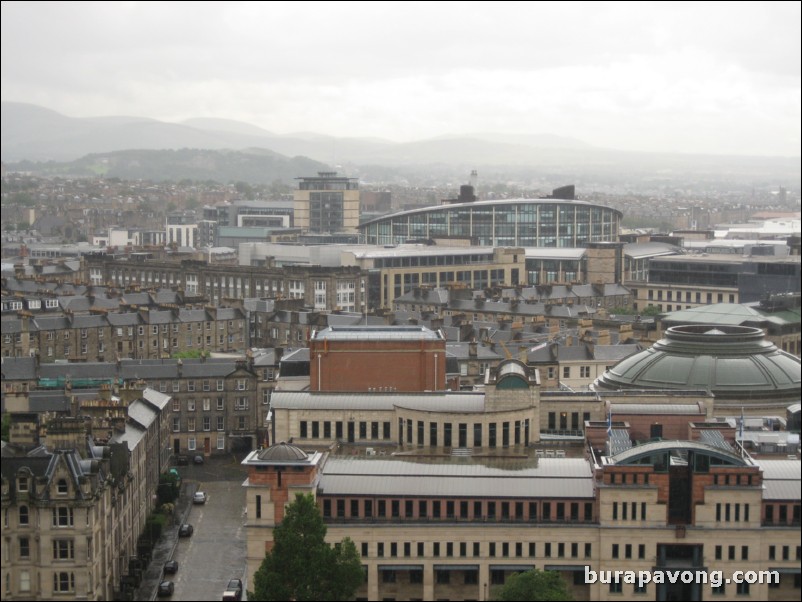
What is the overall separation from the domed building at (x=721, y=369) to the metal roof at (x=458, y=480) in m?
15.6

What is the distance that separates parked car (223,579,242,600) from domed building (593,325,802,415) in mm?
26619

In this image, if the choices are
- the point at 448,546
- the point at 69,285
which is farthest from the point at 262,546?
the point at 69,285

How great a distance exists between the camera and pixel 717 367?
81812 mm

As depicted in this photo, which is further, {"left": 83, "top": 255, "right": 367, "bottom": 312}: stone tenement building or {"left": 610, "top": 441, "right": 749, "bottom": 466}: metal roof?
{"left": 83, "top": 255, "right": 367, "bottom": 312}: stone tenement building

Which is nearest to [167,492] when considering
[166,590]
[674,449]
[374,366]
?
[374,366]

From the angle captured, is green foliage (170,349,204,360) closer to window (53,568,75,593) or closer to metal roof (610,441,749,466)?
window (53,568,75,593)

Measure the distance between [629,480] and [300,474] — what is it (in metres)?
14.3

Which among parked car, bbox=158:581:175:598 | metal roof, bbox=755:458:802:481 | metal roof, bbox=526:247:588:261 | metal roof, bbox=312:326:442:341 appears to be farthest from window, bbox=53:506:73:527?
metal roof, bbox=526:247:588:261

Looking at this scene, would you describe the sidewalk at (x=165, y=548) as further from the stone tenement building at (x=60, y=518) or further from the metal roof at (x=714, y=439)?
the metal roof at (x=714, y=439)

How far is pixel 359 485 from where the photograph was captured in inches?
2586

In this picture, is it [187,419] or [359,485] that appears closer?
[359,485]

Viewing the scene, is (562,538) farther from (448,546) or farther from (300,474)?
(300,474)

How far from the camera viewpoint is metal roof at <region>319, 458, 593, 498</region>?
64.9 m

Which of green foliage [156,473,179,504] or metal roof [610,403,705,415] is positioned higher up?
metal roof [610,403,705,415]
